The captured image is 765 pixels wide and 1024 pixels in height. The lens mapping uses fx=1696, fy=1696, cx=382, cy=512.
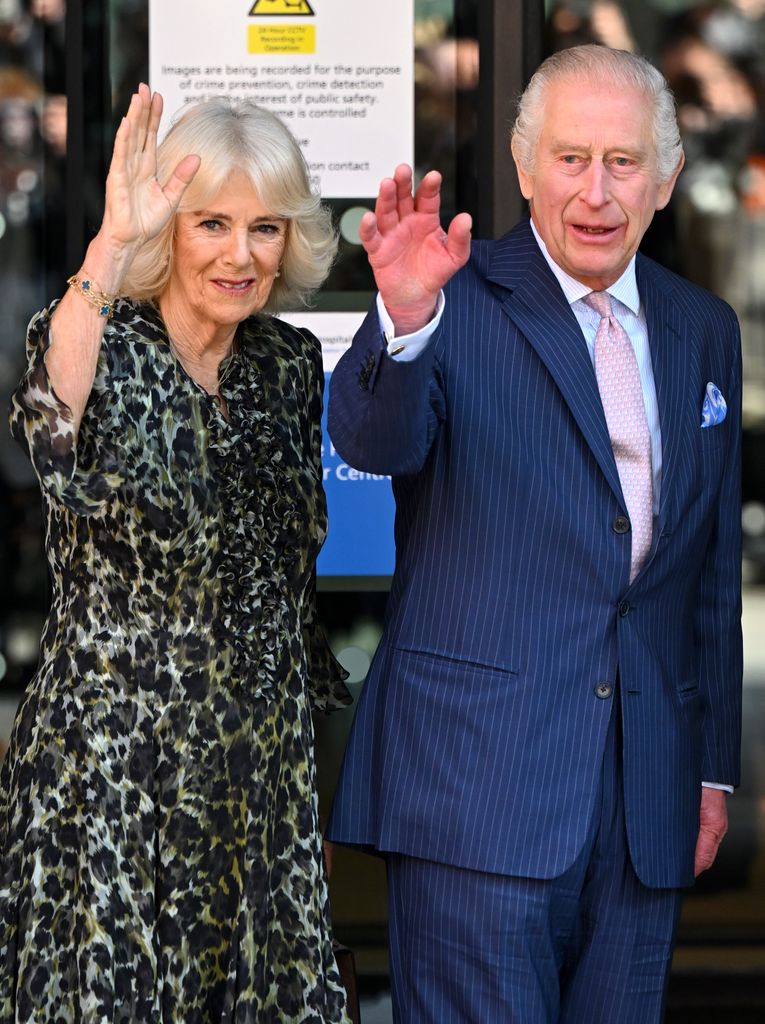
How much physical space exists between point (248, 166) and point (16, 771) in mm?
1151

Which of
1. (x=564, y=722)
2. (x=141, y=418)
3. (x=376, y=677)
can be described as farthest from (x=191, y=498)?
(x=564, y=722)

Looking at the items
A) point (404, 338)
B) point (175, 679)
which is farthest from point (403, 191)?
point (175, 679)

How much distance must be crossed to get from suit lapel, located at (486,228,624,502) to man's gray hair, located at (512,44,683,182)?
0.53ft

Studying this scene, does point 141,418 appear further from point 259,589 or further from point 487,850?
point 487,850

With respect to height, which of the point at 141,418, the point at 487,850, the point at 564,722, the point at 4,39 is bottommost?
the point at 487,850

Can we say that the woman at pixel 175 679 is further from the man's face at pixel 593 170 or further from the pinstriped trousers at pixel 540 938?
the man's face at pixel 593 170

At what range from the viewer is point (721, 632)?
10.5ft

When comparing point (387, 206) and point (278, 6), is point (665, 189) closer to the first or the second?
point (387, 206)

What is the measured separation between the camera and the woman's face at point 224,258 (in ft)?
9.87

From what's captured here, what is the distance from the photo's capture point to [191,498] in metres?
2.96

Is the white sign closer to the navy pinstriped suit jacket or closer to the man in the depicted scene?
the man

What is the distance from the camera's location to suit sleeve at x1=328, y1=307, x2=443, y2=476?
8.54 ft

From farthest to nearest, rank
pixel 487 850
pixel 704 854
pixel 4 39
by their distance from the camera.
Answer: pixel 4 39 < pixel 704 854 < pixel 487 850

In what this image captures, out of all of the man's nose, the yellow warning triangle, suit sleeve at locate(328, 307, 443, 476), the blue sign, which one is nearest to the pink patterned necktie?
the man's nose
